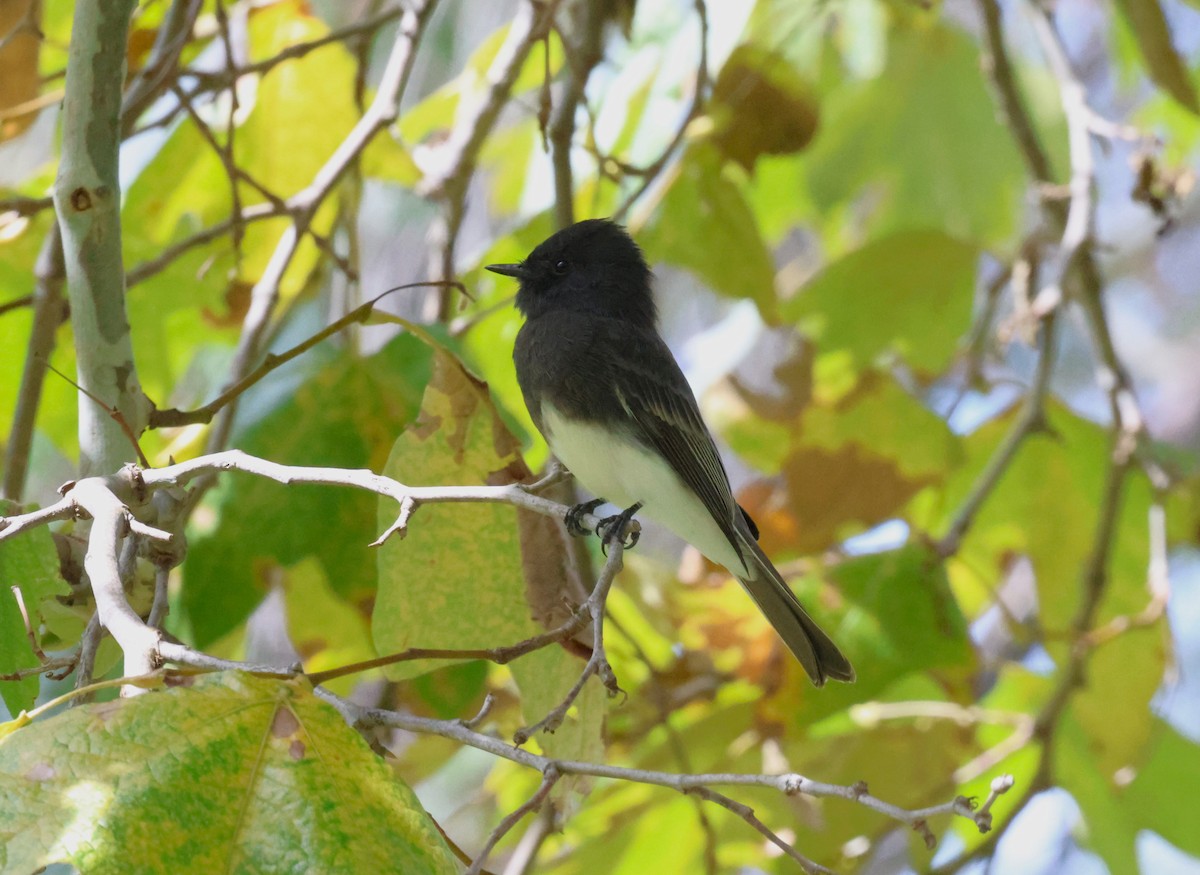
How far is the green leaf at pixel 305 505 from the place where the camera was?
2123 mm

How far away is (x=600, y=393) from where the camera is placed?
2.63 metres

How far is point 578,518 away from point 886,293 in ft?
4.17

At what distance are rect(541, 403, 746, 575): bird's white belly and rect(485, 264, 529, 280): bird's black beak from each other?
1.02ft

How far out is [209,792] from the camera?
100 centimetres

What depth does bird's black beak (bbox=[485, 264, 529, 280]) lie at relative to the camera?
270 cm

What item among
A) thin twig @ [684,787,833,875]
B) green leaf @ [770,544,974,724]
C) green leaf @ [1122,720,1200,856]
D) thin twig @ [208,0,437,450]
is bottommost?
green leaf @ [1122,720,1200,856]

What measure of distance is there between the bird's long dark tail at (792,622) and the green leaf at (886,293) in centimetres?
68

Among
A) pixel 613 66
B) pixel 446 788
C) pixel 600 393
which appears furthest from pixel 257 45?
pixel 446 788

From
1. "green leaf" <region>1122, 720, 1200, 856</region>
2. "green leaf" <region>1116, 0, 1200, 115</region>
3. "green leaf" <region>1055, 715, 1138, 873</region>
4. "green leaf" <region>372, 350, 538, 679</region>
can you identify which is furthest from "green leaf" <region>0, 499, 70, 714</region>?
"green leaf" <region>1122, 720, 1200, 856</region>

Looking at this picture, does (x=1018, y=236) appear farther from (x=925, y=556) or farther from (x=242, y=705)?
(x=242, y=705)

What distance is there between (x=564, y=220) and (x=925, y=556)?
3.27 ft

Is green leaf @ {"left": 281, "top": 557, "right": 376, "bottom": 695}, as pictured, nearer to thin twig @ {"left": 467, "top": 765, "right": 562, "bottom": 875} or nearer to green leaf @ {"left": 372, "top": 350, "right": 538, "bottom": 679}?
green leaf @ {"left": 372, "top": 350, "right": 538, "bottom": 679}

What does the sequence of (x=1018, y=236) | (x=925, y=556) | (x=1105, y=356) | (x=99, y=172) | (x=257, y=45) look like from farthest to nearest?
(x=1018, y=236)
(x=1105, y=356)
(x=257, y=45)
(x=925, y=556)
(x=99, y=172)

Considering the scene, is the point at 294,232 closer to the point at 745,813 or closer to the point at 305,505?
the point at 305,505
